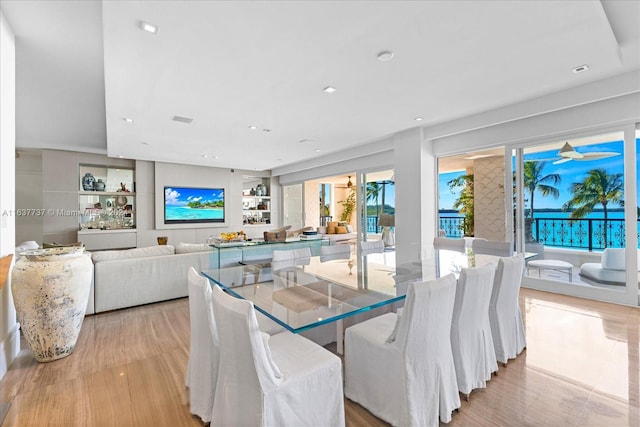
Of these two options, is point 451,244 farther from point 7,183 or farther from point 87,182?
point 87,182

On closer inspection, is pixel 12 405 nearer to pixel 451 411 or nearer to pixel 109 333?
pixel 109 333

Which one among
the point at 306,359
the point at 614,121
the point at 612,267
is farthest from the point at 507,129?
the point at 306,359

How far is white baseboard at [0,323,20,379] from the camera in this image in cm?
232

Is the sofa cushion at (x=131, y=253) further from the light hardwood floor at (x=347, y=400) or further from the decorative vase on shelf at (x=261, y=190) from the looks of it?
the decorative vase on shelf at (x=261, y=190)

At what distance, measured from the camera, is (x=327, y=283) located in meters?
2.38

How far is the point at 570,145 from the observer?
4152 millimetres

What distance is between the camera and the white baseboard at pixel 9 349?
2318 mm

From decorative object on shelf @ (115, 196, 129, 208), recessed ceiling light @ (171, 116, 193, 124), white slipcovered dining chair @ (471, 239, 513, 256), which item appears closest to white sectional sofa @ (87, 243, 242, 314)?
recessed ceiling light @ (171, 116, 193, 124)

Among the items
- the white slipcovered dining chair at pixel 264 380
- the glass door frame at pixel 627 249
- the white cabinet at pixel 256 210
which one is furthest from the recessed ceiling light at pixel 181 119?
the white cabinet at pixel 256 210

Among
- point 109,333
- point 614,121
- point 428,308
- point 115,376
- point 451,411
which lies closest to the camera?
point 428,308

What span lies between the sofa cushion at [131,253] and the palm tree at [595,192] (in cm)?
563

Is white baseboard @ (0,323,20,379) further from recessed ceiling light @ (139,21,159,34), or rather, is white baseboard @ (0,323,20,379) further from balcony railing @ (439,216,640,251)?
balcony railing @ (439,216,640,251)

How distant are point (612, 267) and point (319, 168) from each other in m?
6.35

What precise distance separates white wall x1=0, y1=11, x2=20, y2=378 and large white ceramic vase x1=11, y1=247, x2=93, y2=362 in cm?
12
